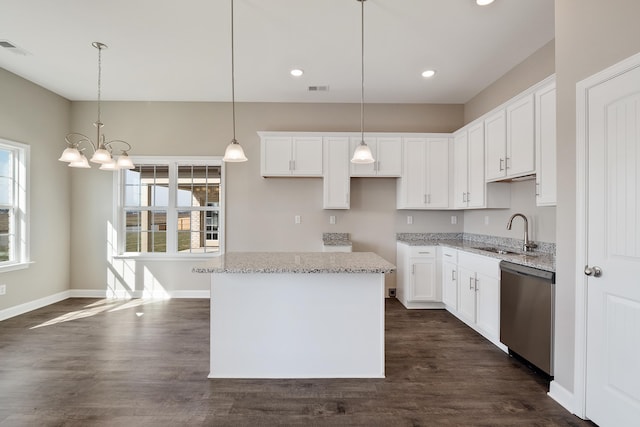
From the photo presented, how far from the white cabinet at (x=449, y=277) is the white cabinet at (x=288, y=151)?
2.16 metres

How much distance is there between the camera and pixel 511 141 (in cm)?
318

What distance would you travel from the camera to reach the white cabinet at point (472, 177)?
3713 millimetres

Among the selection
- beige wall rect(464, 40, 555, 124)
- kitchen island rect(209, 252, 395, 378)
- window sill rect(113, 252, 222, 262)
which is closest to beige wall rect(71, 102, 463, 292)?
window sill rect(113, 252, 222, 262)

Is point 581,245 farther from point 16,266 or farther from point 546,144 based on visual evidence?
point 16,266

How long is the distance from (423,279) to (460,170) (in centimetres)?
157

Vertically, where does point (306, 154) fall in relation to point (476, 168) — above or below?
above

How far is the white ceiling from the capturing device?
8.71 ft

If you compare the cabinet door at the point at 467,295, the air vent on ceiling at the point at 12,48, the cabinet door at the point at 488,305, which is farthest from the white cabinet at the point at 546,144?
the air vent on ceiling at the point at 12,48

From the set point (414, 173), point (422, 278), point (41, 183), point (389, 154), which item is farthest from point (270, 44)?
point (41, 183)

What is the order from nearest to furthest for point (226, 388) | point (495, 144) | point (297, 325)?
point (226, 388), point (297, 325), point (495, 144)

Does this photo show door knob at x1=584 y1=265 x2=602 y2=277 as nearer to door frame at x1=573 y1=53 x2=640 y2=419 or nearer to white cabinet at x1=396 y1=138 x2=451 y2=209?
door frame at x1=573 y1=53 x2=640 y2=419

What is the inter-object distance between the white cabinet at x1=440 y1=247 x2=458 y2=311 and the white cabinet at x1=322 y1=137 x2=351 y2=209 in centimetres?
148

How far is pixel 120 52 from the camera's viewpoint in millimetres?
3355

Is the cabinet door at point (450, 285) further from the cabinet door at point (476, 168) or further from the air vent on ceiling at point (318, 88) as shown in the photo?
the air vent on ceiling at point (318, 88)
